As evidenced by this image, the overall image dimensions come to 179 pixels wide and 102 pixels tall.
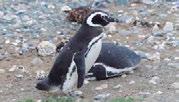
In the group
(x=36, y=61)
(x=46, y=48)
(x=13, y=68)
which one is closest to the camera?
(x=13, y=68)

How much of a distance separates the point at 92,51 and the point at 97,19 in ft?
1.23

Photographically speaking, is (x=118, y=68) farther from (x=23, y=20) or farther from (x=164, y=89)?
(x=23, y=20)

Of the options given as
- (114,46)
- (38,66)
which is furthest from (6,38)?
(114,46)

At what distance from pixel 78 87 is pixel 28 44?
185cm

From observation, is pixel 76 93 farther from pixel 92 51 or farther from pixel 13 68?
pixel 13 68

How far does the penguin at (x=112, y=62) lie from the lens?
7473 millimetres

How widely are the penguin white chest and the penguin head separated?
0.15 metres

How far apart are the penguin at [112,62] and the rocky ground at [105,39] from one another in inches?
3.2

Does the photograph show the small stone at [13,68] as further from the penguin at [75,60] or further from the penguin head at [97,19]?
the penguin head at [97,19]

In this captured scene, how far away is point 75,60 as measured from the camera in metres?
6.96

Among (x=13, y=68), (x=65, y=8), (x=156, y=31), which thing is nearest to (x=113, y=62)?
(x=13, y=68)

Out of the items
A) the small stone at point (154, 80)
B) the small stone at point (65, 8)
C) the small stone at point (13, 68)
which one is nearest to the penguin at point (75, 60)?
the small stone at point (154, 80)

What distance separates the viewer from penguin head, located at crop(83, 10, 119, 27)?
281 inches

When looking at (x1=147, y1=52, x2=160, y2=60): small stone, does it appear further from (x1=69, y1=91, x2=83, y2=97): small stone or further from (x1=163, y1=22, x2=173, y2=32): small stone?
(x1=69, y1=91, x2=83, y2=97): small stone
